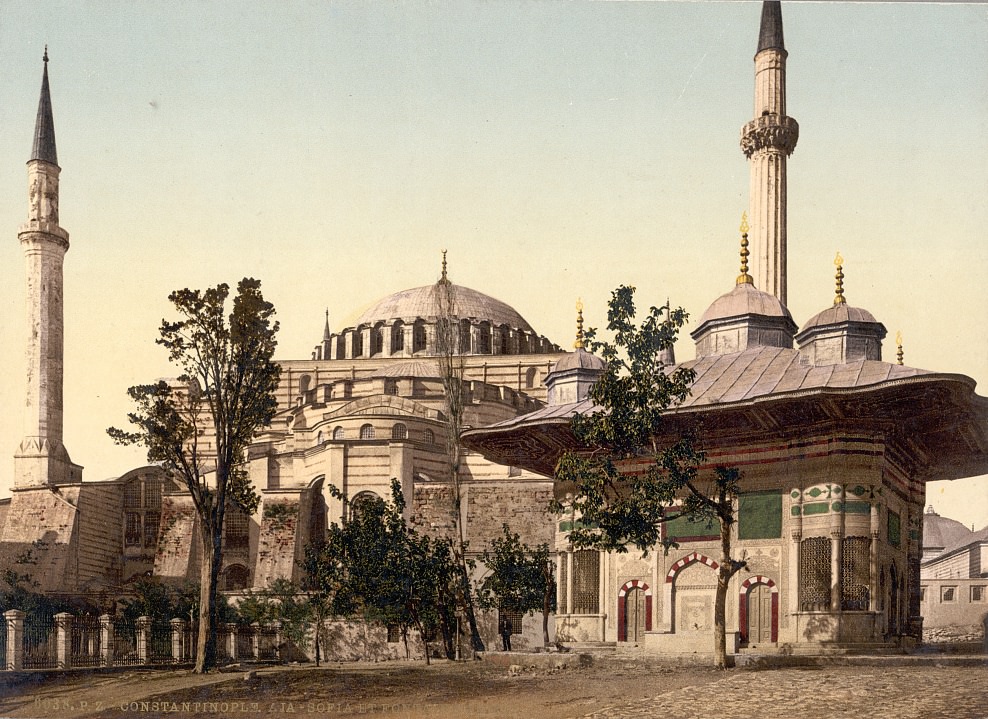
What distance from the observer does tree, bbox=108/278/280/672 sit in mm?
24375

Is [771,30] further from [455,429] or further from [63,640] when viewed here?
[63,640]

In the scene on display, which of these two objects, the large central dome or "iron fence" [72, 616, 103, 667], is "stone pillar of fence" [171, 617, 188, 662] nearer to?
"iron fence" [72, 616, 103, 667]

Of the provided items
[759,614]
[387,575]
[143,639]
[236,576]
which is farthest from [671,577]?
[236,576]

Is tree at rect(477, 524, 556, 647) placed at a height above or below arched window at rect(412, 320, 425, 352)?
below

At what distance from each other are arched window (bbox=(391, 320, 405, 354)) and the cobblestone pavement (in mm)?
38002

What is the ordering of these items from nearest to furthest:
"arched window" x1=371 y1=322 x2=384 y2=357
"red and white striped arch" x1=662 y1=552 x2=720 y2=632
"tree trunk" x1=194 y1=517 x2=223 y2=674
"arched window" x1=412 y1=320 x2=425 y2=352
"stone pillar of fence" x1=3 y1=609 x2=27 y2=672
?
"tree trunk" x1=194 y1=517 x2=223 y2=674 < "red and white striped arch" x1=662 y1=552 x2=720 y2=632 < "stone pillar of fence" x1=3 y1=609 x2=27 y2=672 < "arched window" x1=412 y1=320 x2=425 y2=352 < "arched window" x1=371 y1=322 x2=384 y2=357

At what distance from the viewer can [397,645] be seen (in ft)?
108

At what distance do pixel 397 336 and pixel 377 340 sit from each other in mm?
1274

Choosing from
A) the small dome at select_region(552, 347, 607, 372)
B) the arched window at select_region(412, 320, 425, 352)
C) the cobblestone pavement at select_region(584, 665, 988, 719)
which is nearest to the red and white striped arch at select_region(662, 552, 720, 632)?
the cobblestone pavement at select_region(584, 665, 988, 719)

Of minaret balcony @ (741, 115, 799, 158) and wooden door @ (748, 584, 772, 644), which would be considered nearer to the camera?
wooden door @ (748, 584, 772, 644)

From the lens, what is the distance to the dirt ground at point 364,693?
18.5 meters

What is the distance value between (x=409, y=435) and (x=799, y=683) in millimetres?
28618

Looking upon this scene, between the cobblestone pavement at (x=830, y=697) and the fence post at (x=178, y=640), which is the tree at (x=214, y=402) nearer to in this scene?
the fence post at (x=178, y=640)

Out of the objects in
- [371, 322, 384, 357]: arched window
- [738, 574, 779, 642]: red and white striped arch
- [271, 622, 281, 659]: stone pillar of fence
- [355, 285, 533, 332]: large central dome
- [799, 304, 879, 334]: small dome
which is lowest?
[271, 622, 281, 659]: stone pillar of fence
